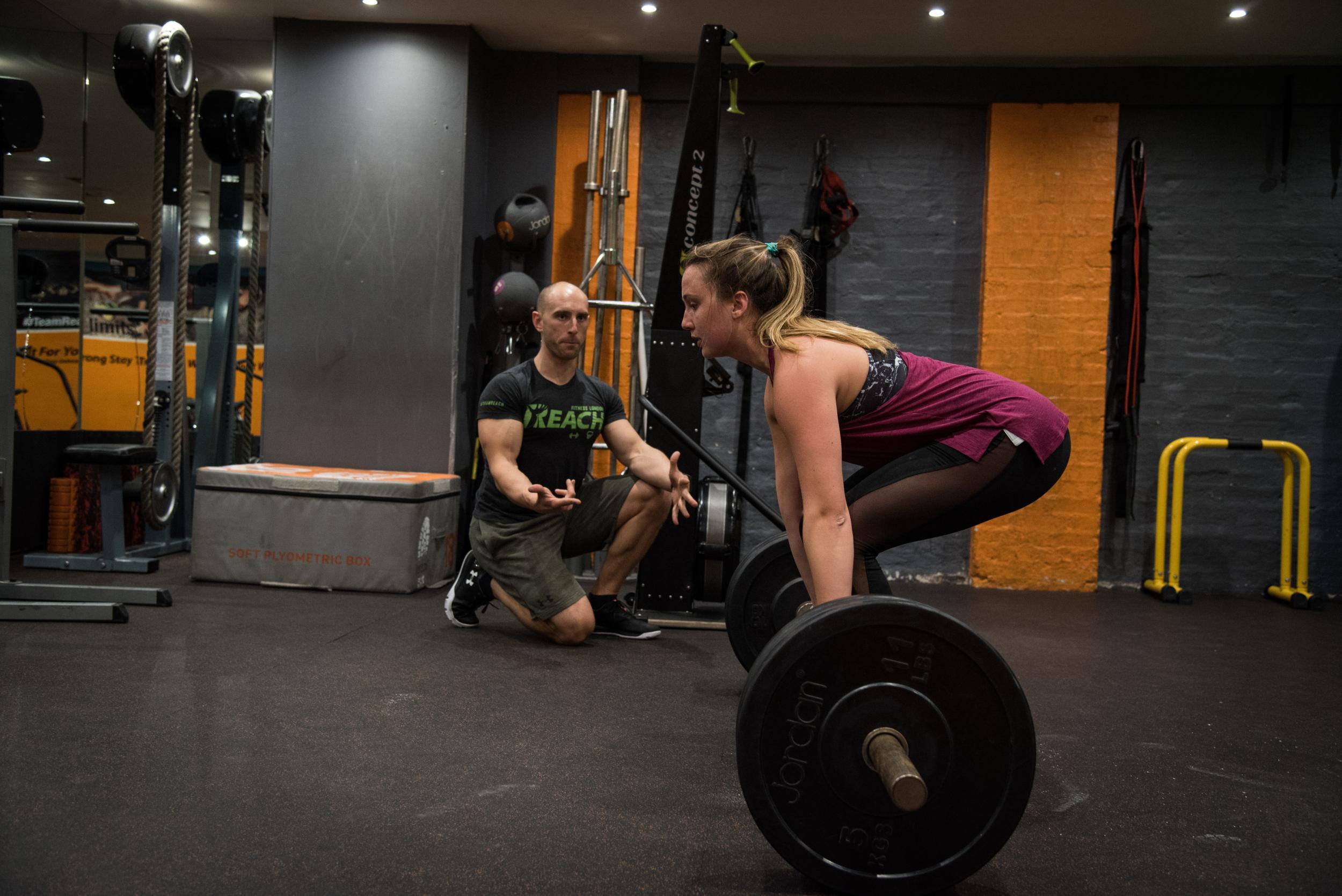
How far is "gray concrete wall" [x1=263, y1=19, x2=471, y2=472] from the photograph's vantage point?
14.3 ft

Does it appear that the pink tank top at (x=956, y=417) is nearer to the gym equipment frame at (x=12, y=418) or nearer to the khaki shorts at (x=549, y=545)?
the khaki shorts at (x=549, y=545)

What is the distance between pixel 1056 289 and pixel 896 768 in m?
3.87

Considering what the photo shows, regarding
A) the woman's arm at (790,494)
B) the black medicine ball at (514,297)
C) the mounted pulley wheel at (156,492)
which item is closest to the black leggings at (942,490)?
the woman's arm at (790,494)

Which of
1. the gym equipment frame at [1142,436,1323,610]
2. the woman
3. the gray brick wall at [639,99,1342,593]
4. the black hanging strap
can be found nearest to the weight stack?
the gray brick wall at [639,99,1342,593]

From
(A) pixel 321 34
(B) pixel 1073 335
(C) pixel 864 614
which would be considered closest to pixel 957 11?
(B) pixel 1073 335

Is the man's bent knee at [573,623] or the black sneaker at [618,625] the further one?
the black sneaker at [618,625]

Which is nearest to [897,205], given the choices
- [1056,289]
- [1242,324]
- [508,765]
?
[1056,289]

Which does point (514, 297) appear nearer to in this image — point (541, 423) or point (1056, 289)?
point (541, 423)

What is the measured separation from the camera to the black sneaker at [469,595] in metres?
3.20

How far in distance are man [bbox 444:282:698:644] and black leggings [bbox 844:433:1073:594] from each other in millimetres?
1152

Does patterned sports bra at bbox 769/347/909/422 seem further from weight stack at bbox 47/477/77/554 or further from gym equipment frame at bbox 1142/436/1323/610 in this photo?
weight stack at bbox 47/477/77/554

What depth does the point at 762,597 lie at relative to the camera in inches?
96.4

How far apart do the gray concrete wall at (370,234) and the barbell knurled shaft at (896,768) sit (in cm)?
330

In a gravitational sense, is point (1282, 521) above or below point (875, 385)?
below
